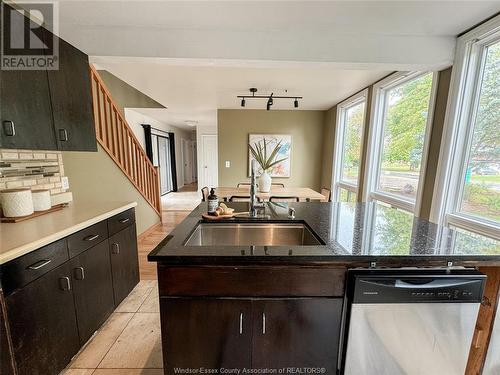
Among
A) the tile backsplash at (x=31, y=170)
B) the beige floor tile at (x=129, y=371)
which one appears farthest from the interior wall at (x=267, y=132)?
the beige floor tile at (x=129, y=371)

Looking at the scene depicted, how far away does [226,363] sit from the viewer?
1.04 m

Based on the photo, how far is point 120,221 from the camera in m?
1.79

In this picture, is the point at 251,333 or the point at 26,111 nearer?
the point at 251,333

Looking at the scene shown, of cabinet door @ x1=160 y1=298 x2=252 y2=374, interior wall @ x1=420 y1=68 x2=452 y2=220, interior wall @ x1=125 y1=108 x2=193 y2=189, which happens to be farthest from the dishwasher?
interior wall @ x1=125 y1=108 x2=193 y2=189

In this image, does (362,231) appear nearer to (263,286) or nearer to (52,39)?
(263,286)

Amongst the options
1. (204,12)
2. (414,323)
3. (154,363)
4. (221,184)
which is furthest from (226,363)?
(221,184)

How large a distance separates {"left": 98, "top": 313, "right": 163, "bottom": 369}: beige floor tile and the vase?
6.93 ft

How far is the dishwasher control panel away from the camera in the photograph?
0.92 metres

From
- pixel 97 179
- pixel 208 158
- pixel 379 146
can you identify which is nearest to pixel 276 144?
pixel 379 146

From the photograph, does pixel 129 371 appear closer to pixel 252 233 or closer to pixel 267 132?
pixel 252 233

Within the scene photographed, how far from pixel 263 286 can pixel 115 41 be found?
231 centimetres

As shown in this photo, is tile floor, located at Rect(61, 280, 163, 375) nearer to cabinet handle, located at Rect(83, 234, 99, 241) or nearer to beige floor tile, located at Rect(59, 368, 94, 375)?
beige floor tile, located at Rect(59, 368, 94, 375)

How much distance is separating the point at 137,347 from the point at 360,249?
164 cm

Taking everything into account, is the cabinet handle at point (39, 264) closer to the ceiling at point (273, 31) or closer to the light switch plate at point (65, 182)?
the light switch plate at point (65, 182)
